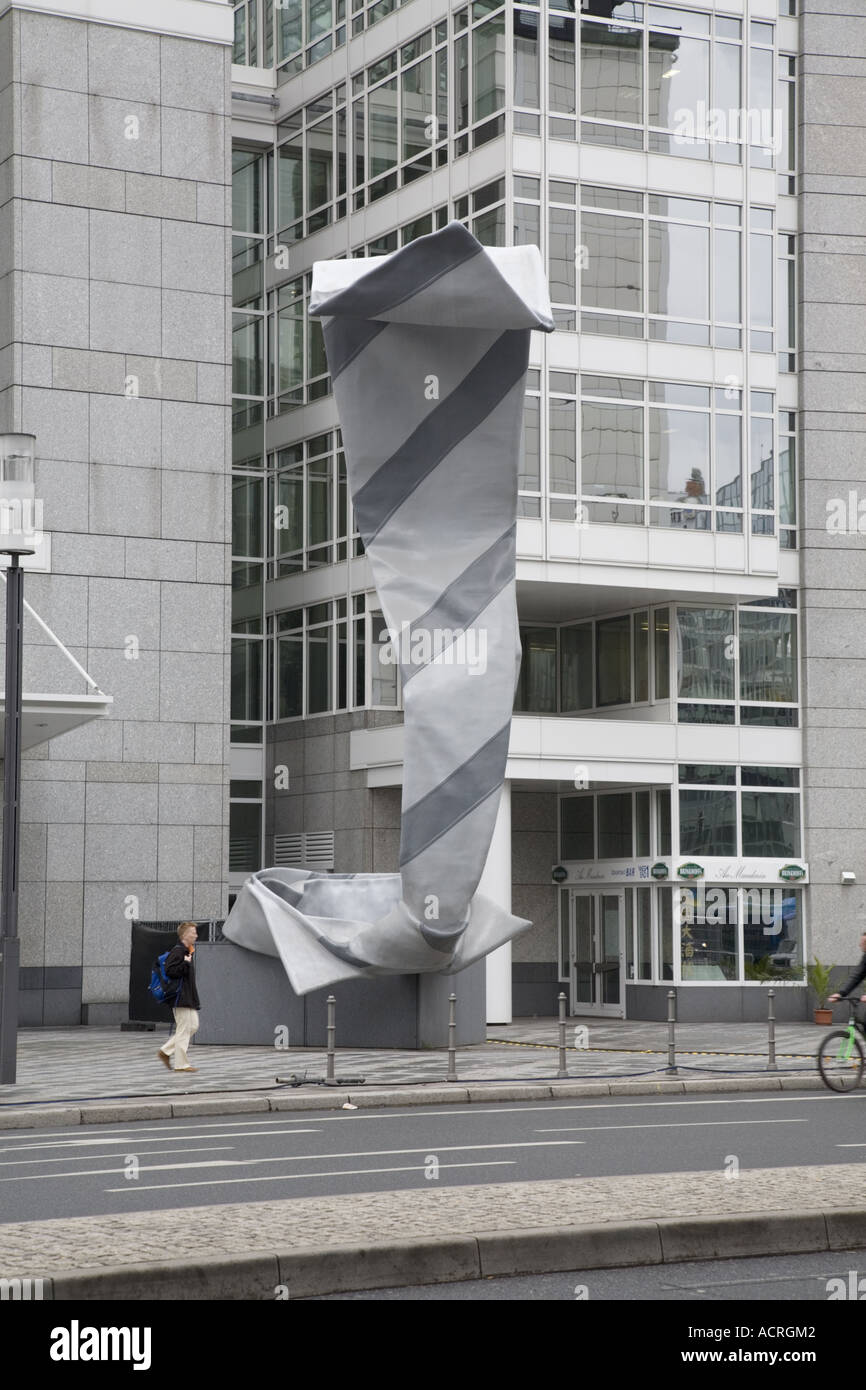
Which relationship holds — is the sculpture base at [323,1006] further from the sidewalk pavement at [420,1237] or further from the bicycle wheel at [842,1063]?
the sidewalk pavement at [420,1237]

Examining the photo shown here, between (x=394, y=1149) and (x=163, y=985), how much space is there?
15.1 m

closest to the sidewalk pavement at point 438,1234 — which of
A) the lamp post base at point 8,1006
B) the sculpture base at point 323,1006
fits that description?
the lamp post base at point 8,1006

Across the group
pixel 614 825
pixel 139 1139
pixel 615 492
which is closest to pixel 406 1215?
pixel 139 1139

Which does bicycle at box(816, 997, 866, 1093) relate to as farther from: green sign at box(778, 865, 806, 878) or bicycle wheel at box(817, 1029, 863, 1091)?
green sign at box(778, 865, 806, 878)

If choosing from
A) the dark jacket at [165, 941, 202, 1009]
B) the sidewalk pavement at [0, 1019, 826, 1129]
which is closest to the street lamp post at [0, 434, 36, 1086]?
the sidewalk pavement at [0, 1019, 826, 1129]

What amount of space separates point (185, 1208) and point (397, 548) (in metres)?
16.1

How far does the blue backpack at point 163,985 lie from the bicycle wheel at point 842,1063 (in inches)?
308

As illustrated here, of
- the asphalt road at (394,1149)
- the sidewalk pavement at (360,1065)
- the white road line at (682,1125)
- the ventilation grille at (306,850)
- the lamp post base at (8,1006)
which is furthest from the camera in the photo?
the ventilation grille at (306,850)

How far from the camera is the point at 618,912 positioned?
38.8 meters

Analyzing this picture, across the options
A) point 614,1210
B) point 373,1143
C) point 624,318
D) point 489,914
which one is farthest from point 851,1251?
point 624,318

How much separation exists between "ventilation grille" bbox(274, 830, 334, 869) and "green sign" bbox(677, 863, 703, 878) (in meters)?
7.51

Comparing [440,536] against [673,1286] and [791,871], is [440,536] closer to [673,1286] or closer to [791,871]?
[791,871]

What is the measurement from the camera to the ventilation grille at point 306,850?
133 ft

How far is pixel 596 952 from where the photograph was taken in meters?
39.3
